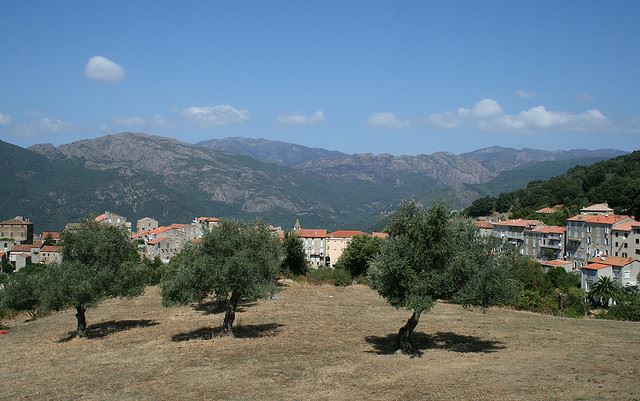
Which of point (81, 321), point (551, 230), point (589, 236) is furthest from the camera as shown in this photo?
point (551, 230)

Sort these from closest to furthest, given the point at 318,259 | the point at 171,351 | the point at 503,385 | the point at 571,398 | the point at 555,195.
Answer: the point at 571,398, the point at 503,385, the point at 171,351, the point at 318,259, the point at 555,195

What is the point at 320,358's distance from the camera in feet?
Result: 84.6

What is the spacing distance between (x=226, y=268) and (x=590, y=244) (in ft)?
300

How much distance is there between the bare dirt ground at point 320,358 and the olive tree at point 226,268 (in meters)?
2.61

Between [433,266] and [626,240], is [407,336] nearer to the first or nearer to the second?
[433,266]

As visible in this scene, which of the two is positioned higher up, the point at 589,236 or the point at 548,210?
the point at 548,210

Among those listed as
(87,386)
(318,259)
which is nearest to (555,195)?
(318,259)

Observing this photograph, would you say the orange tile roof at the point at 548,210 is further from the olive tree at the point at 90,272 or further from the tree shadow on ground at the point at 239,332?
the olive tree at the point at 90,272

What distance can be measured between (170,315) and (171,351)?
43.8 ft

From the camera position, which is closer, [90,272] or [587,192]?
[90,272]

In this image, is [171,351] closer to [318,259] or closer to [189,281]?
[189,281]

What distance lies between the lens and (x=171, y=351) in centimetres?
2822

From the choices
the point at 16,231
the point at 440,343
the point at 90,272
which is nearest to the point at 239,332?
the point at 90,272

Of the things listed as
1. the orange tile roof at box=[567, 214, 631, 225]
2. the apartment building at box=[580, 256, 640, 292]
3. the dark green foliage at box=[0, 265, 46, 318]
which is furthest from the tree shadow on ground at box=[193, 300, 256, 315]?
the orange tile roof at box=[567, 214, 631, 225]
